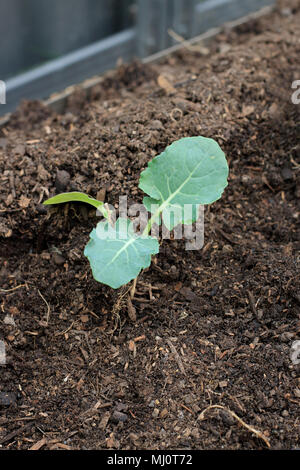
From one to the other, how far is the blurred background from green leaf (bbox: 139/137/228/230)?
3.72 feet

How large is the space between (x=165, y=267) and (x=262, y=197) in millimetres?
527

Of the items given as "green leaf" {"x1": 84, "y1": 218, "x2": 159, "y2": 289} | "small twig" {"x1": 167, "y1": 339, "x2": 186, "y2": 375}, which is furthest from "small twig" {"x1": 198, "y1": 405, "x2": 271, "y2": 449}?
"green leaf" {"x1": 84, "y1": 218, "x2": 159, "y2": 289}

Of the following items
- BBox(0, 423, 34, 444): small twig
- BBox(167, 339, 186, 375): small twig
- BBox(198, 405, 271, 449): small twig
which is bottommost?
BBox(0, 423, 34, 444): small twig

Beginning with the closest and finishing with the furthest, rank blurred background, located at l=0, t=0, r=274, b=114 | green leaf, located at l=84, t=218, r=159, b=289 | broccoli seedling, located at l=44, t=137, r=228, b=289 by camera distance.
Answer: green leaf, located at l=84, t=218, r=159, b=289 < broccoli seedling, located at l=44, t=137, r=228, b=289 < blurred background, located at l=0, t=0, r=274, b=114

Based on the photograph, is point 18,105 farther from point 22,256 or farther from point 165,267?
point 165,267

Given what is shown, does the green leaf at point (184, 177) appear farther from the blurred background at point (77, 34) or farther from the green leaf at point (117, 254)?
the blurred background at point (77, 34)

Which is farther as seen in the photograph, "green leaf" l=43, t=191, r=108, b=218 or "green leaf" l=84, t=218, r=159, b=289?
"green leaf" l=43, t=191, r=108, b=218

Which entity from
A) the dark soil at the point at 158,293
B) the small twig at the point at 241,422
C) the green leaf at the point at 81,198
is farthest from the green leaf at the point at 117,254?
the small twig at the point at 241,422

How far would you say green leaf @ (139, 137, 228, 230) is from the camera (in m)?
1.61

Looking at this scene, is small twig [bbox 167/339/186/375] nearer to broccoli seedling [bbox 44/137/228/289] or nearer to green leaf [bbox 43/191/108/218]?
broccoli seedling [bbox 44/137/228/289]

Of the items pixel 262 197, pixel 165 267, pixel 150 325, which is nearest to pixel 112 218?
pixel 165 267

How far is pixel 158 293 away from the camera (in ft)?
5.81

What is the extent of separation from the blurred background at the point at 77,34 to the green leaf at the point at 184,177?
1.13 m

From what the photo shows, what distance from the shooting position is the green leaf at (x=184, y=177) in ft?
5.28
